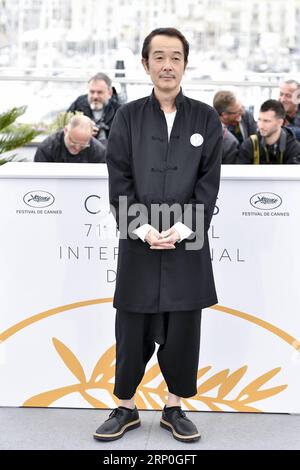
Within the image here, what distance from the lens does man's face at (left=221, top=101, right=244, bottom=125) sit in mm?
6570

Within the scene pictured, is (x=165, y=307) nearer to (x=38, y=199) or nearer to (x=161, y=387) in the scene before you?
(x=161, y=387)

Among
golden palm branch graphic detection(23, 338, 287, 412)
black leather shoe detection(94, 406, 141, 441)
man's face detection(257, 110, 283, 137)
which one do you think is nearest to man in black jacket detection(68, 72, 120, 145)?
man's face detection(257, 110, 283, 137)

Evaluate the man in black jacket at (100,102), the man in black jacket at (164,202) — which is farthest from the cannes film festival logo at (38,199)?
the man in black jacket at (100,102)

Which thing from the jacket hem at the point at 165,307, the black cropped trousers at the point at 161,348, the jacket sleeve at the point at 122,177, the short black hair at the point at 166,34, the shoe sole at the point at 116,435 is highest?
the short black hair at the point at 166,34

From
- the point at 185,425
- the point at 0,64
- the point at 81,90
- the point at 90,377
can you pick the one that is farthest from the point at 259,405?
the point at 0,64

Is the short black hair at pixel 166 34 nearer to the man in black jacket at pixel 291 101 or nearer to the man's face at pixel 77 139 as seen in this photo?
the man's face at pixel 77 139

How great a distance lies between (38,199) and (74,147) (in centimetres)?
198

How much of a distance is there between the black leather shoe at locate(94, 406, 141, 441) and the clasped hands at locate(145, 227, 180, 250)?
2.47ft

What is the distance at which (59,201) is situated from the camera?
12.4 ft

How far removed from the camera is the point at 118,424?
141 inches

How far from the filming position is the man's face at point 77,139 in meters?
5.65

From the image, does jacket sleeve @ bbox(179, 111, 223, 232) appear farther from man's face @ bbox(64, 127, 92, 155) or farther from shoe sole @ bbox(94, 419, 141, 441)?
man's face @ bbox(64, 127, 92, 155)

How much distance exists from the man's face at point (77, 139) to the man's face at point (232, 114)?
4.33 ft

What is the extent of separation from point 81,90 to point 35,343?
253 inches
